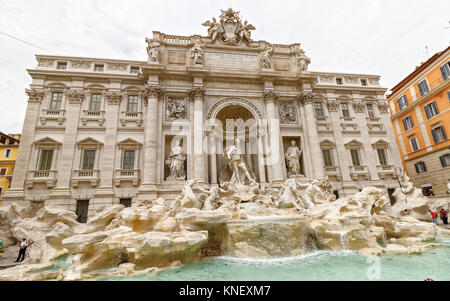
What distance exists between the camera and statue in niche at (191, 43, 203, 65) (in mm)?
16875

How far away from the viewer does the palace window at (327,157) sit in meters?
18.3

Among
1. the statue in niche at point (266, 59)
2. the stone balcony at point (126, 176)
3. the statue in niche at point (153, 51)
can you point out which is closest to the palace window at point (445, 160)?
the statue in niche at point (266, 59)

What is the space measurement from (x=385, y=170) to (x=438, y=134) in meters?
7.05

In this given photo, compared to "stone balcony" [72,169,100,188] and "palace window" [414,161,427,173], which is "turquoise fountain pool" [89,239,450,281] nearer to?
"stone balcony" [72,169,100,188]

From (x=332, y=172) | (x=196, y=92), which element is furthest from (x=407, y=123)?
(x=196, y=92)

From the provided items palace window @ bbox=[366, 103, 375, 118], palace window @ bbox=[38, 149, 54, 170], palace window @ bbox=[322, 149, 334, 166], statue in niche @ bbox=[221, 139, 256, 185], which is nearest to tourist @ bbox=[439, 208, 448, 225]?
palace window @ bbox=[322, 149, 334, 166]

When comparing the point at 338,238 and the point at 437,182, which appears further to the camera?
the point at 437,182

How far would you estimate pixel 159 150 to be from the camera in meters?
15.3

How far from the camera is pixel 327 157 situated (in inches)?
727

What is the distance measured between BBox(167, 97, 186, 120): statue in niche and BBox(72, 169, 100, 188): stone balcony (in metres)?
6.69

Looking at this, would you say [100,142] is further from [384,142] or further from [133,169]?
[384,142]

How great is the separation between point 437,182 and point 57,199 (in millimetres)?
31740

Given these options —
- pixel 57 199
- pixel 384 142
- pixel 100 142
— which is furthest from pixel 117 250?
pixel 384 142

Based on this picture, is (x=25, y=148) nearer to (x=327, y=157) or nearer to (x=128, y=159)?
(x=128, y=159)
